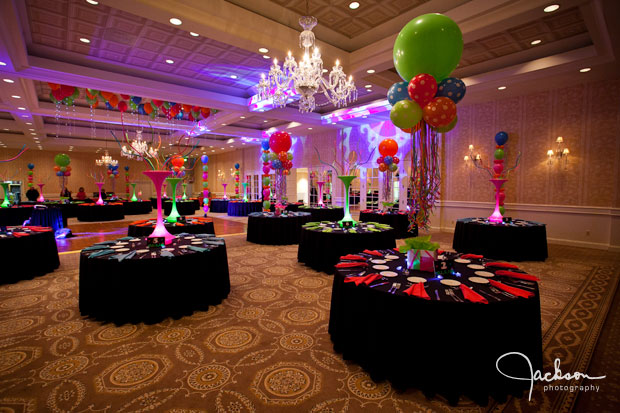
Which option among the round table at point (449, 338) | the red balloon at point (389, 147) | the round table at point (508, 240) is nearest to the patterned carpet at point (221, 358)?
the round table at point (449, 338)

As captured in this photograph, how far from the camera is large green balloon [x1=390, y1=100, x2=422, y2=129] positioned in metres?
2.36

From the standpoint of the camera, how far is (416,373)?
176 cm

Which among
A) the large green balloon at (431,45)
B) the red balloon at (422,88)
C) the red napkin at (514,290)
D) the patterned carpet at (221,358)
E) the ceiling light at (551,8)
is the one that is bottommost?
the patterned carpet at (221,358)

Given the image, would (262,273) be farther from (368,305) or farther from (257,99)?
(257,99)

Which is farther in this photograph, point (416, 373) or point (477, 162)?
point (477, 162)

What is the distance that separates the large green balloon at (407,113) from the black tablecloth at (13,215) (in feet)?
35.7

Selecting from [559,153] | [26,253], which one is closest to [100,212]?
[26,253]

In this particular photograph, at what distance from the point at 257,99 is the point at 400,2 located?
489 centimetres

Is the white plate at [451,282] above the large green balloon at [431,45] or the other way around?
the other way around

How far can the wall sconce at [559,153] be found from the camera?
662 centimetres

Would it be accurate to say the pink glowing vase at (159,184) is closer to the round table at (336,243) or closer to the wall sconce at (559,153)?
the round table at (336,243)

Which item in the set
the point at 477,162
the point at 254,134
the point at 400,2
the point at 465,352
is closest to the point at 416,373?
the point at 465,352

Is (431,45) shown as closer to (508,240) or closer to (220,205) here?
(508,240)

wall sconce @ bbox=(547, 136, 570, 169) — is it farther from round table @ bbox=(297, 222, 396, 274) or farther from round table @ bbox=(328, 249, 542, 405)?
round table @ bbox=(328, 249, 542, 405)
